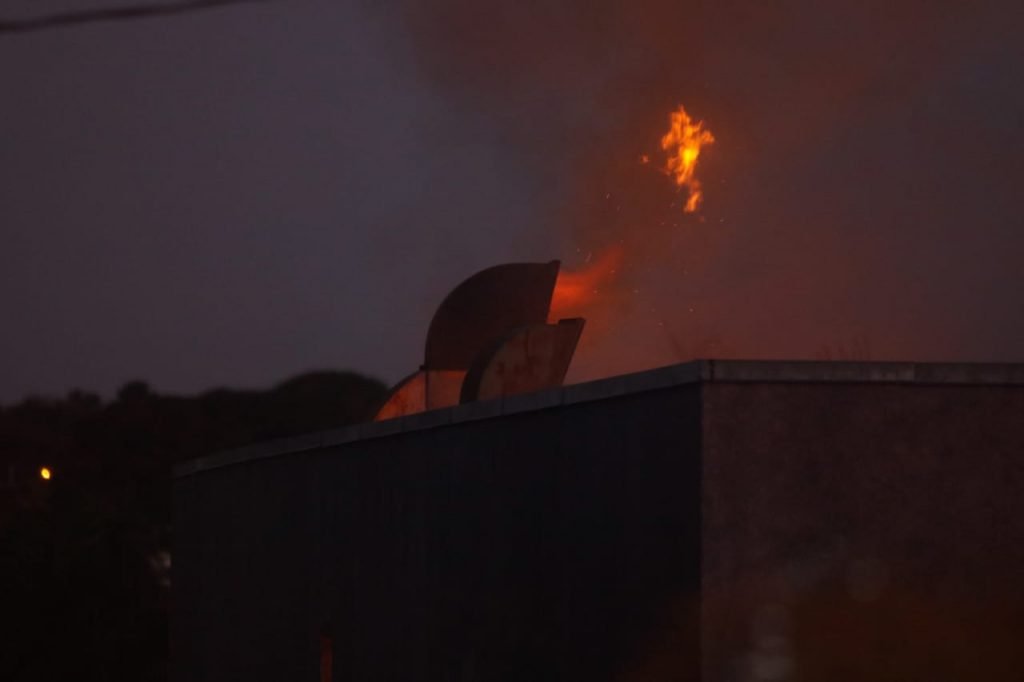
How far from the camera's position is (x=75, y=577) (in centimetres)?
3369

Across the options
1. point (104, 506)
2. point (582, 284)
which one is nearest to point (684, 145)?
point (582, 284)

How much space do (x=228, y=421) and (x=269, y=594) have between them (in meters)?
41.8

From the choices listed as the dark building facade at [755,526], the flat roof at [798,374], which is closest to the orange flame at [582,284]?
the dark building facade at [755,526]

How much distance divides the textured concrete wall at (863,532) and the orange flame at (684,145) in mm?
9051

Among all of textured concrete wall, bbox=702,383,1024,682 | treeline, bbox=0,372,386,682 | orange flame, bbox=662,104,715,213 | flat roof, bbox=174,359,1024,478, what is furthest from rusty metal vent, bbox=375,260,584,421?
textured concrete wall, bbox=702,383,1024,682

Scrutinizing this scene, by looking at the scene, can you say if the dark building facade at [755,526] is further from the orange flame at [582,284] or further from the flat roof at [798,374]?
the orange flame at [582,284]

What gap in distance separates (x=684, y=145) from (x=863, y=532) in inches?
371

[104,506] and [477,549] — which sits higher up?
[104,506]

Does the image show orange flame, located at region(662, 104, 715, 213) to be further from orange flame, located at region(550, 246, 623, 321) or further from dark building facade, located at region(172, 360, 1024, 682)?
dark building facade, located at region(172, 360, 1024, 682)

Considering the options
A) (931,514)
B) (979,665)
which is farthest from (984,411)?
(979,665)

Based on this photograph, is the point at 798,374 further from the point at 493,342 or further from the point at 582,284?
the point at 582,284

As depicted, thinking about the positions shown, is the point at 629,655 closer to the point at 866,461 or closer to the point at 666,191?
the point at 866,461

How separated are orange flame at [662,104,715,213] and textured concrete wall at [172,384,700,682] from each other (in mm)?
5307

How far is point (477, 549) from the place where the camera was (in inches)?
477
